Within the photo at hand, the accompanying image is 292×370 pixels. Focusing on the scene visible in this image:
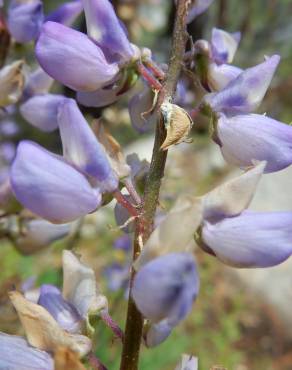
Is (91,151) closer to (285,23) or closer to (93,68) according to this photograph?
(93,68)

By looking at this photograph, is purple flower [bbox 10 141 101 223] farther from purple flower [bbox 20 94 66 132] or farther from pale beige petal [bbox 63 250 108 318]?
purple flower [bbox 20 94 66 132]

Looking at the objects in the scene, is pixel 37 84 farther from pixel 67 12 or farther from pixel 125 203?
pixel 125 203

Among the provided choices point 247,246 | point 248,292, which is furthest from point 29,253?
point 248,292

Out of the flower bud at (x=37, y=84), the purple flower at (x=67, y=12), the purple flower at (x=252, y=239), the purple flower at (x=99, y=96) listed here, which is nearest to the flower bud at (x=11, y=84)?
the flower bud at (x=37, y=84)

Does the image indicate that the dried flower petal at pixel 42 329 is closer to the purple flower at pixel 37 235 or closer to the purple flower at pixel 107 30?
the purple flower at pixel 107 30

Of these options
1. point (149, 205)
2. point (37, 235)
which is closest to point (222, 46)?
point (149, 205)

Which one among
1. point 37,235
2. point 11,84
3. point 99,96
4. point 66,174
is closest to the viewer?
point 66,174

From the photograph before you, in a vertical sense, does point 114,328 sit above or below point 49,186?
below
